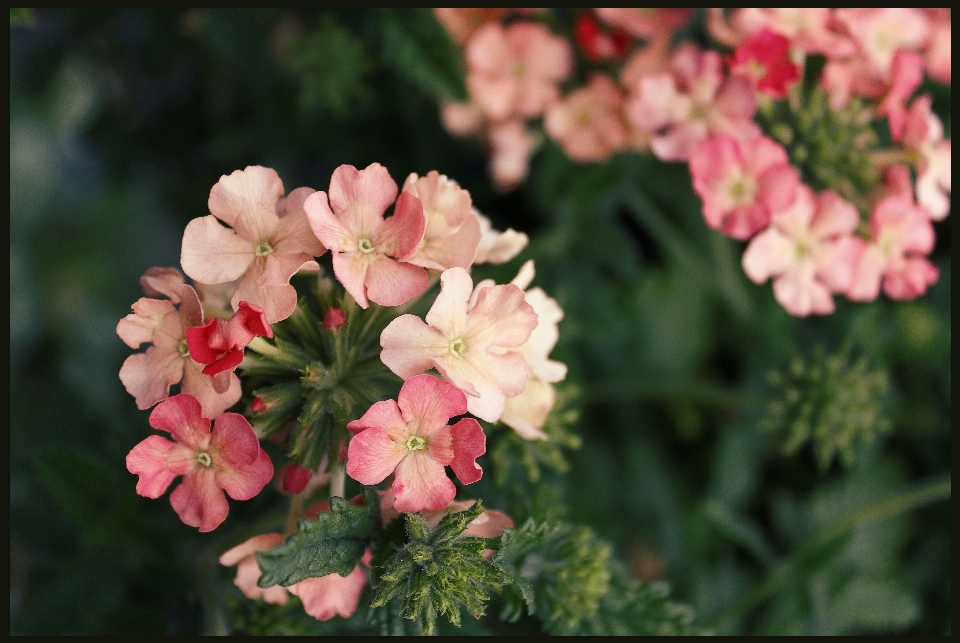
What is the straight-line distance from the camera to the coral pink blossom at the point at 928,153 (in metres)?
1.62

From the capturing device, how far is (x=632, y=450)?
8.03 ft

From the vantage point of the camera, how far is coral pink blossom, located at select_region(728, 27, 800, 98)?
5.36 ft

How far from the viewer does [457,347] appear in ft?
3.87

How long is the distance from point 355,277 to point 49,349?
7.86 feet

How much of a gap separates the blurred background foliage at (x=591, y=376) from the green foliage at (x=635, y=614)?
25 centimetres

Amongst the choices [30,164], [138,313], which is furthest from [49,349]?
[138,313]

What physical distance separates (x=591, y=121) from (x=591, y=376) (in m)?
0.84

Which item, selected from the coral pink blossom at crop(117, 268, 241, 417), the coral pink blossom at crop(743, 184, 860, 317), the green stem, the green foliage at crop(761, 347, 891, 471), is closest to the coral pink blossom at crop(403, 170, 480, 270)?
the coral pink blossom at crop(117, 268, 241, 417)

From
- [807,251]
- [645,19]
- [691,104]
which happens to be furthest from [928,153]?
[645,19]

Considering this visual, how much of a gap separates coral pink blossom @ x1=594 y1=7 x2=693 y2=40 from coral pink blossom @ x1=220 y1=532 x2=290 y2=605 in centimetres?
142

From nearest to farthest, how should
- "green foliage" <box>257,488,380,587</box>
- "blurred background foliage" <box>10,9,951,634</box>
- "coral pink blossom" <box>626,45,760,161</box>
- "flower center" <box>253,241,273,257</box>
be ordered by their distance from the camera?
1. "green foliage" <box>257,488,380,587</box>
2. "flower center" <box>253,241,273,257</box>
3. "coral pink blossom" <box>626,45,760,161</box>
4. "blurred background foliage" <box>10,9,951,634</box>

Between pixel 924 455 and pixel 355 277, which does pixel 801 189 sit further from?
pixel 924 455

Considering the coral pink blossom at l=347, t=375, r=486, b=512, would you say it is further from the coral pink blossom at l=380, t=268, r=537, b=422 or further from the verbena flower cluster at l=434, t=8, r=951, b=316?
the verbena flower cluster at l=434, t=8, r=951, b=316

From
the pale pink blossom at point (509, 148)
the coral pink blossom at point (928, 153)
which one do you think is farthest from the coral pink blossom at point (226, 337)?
the coral pink blossom at point (928, 153)
